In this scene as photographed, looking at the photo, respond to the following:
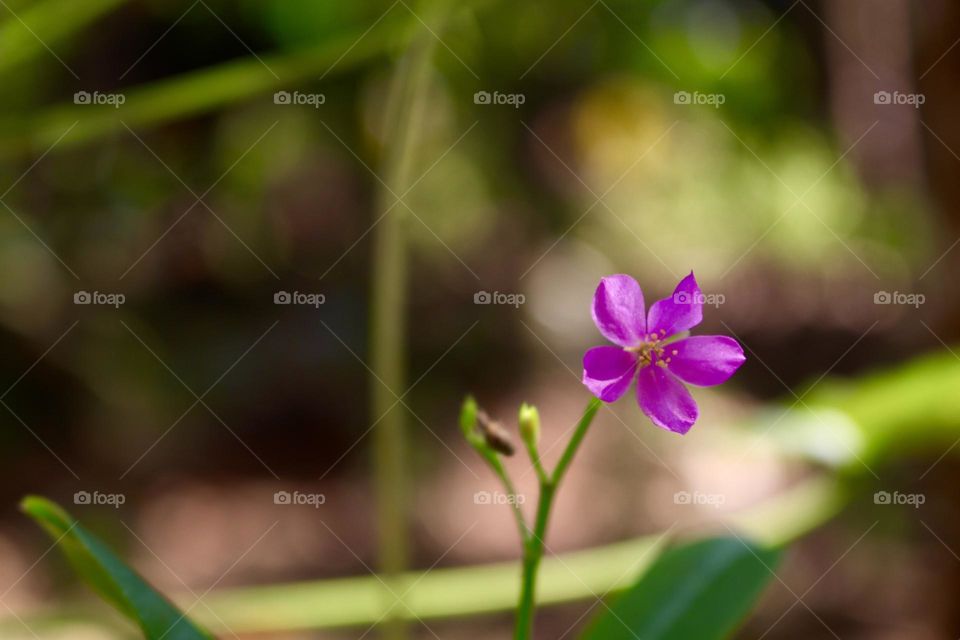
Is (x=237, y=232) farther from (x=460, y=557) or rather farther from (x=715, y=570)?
(x=715, y=570)

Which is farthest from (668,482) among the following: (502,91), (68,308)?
(68,308)

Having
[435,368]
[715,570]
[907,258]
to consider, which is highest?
[907,258]
